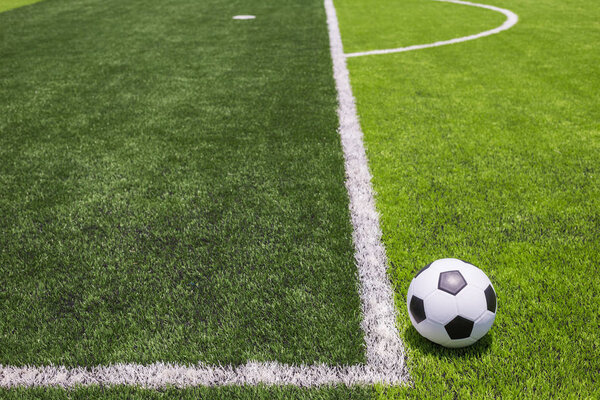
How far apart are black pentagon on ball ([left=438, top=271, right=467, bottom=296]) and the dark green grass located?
26 cm

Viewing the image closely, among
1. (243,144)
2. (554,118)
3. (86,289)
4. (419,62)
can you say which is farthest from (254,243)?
(419,62)

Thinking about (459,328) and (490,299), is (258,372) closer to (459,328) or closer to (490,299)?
(459,328)

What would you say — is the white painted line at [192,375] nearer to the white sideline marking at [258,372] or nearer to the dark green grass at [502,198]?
the white sideline marking at [258,372]

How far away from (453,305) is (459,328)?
0.09 metres

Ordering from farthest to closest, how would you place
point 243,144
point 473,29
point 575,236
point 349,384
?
point 473,29 → point 243,144 → point 575,236 → point 349,384

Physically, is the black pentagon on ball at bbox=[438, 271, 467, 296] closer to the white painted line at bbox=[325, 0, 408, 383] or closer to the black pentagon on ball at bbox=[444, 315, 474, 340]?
the black pentagon on ball at bbox=[444, 315, 474, 340]

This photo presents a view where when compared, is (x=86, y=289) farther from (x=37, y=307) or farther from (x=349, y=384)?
(x=349, y=384)

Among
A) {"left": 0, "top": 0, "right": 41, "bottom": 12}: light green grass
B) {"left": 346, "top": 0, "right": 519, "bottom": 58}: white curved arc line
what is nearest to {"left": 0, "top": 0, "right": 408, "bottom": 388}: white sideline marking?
{"left": 346, "top": 0, "right": 519, "bottom": 58}: white curved arc line

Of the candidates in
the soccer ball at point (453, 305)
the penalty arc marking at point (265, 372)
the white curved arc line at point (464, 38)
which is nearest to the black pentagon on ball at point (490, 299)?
the soccer ball at point (453, 305)

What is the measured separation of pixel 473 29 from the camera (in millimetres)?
7430

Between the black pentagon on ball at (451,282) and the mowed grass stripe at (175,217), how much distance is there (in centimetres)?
43

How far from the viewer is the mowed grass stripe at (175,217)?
1.92 metres

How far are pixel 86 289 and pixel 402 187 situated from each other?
2.07 m

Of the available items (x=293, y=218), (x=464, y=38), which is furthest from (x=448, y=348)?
(x=464, y=38)
